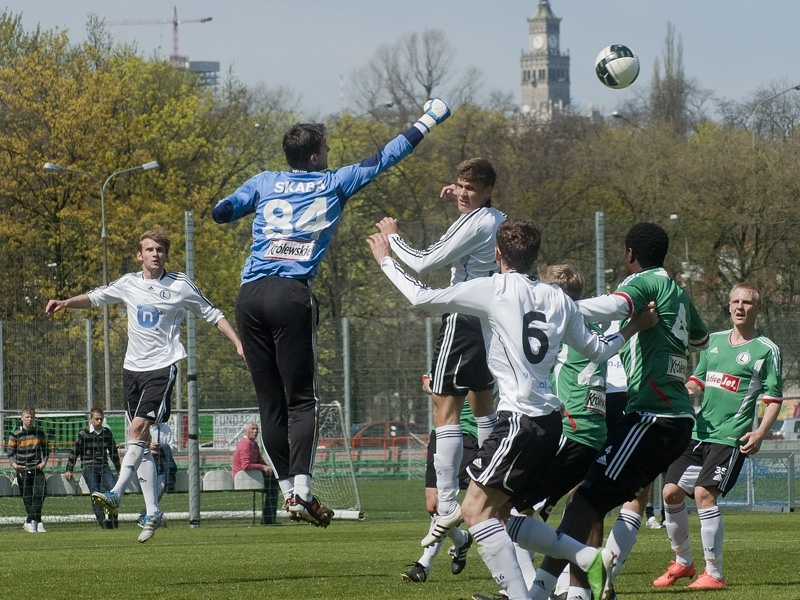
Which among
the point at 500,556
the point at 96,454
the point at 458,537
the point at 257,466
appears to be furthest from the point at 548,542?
the point at 96,454

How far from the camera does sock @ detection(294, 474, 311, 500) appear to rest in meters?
7.77

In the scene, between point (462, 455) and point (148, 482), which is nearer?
point (462, 455)

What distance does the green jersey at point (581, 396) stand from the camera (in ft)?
23.2

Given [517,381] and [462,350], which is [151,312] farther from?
[517,381]

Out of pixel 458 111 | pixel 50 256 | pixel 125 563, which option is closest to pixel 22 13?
pixel 458 111

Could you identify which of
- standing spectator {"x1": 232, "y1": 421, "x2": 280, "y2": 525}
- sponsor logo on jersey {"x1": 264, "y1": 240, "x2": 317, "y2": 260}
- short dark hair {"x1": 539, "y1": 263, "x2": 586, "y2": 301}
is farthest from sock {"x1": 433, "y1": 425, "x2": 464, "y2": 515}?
standing spectator {"x1": 232, "y1": 421, "x2": 280, "y2": 525}

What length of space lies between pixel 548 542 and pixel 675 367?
1.21 meters

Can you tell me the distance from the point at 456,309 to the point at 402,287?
0.31 metres

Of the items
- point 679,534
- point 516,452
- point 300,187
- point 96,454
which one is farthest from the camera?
point 96,454

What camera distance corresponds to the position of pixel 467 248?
26.6ft

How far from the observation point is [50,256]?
1151 inches

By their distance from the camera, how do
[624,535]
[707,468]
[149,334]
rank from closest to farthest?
[624,535] < [707,468] < [149,334]

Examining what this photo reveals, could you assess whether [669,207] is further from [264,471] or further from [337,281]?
[264,471]

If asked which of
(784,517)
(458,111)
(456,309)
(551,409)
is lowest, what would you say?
(784,517)
